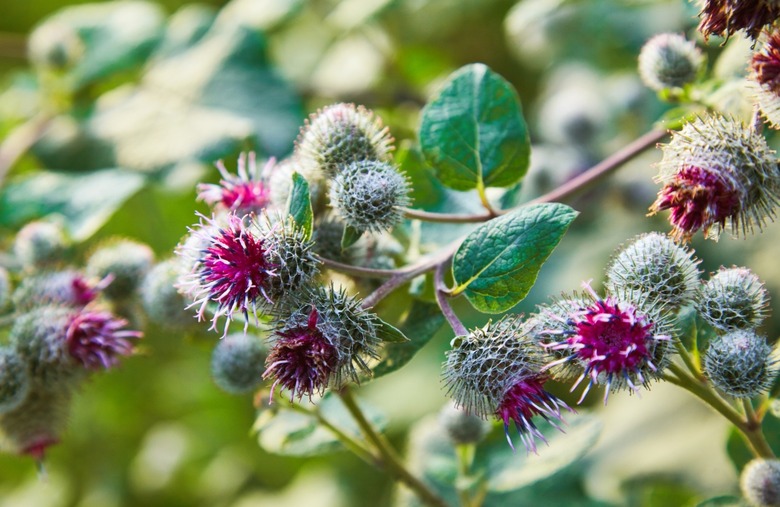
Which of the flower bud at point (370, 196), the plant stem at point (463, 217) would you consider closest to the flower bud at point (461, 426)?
the plant stem at point (463, 217)

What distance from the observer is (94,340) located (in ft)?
7.13

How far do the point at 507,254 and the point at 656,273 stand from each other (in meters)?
0.32

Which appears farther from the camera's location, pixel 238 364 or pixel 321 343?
pixel 238 364

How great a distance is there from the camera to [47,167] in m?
3.35

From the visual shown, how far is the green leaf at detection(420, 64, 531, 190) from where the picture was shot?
2.03 meters

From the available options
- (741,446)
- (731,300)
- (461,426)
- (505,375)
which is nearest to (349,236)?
(505,375)

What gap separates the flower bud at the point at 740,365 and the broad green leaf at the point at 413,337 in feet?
2.10

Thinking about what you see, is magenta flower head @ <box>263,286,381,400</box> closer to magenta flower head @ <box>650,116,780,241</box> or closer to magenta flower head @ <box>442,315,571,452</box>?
magenta flower head @ <box>442,315,571,452</box>

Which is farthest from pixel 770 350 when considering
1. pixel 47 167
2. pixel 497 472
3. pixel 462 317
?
pixel 47 167

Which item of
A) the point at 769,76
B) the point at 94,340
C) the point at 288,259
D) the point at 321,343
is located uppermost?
the point at 769,76

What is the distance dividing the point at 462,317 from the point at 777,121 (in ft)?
7.07

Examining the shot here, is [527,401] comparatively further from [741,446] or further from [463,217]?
[741,446]

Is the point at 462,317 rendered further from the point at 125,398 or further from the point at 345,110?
the point at 125,398

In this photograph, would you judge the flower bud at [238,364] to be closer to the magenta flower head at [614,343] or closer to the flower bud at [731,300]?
the magenta flower head at [614,343]
